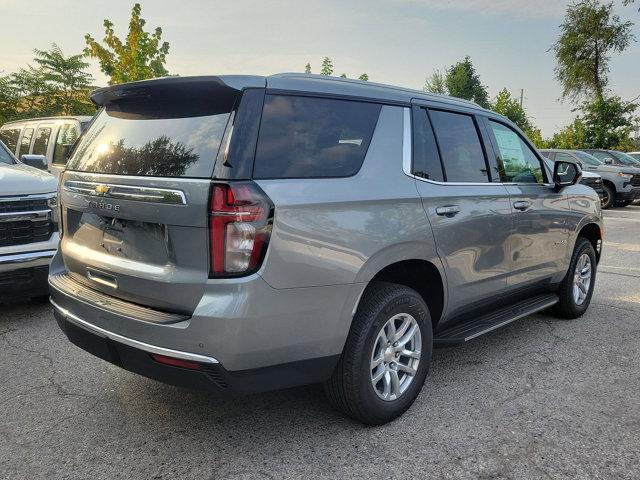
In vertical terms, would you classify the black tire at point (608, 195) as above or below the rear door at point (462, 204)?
below

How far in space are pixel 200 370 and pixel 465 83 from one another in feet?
200

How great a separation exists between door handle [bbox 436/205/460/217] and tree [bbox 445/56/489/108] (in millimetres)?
57996

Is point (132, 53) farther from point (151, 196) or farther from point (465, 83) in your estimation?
point (465, 83)

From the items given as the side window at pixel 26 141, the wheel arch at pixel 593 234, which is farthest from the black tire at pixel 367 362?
the side window at pixel 26 141

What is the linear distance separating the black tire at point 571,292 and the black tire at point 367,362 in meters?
2.40

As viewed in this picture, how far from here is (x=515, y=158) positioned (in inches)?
166

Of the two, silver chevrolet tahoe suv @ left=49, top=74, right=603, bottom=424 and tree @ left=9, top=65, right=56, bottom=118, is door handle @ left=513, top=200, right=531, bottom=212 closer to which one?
silver chevrolet tahoe suv @ left=49, top=74, right=603, bottom=424

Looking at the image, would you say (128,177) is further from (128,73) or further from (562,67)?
(562,67)

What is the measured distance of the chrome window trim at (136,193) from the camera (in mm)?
2406

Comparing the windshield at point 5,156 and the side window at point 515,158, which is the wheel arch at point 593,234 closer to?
the side window at point 515,158

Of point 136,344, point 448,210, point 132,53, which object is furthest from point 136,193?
point 132,53

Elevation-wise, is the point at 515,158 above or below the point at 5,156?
above

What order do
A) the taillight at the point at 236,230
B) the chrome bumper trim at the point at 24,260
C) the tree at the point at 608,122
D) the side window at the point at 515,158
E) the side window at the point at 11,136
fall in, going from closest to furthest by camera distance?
the taillight at the point at 236,230 < the side window at the point at 515,158 < the chrome bumper trim at the point at 24,260 < the side window at the point at 11,136 < the tree at the point at 608,122

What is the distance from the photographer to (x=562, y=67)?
119ft
